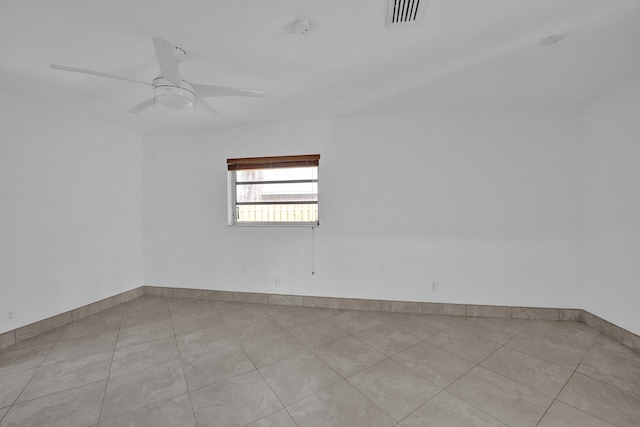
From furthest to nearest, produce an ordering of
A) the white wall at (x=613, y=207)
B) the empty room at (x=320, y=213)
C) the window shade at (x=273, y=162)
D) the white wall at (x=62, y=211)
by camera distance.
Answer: the window shade at (x=273, y=162) → the white wall at (x=62, y=211) → the white wall at (x=613, y=207) → the empty room at (x=320, y=213)

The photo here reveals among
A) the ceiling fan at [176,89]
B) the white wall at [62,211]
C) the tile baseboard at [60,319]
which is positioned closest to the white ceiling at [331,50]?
the ceiling fan at [176,89]

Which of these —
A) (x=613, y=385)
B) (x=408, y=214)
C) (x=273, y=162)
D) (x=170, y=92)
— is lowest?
(x=613, y=385)

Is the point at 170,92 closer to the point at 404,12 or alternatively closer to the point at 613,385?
the point at 404,12

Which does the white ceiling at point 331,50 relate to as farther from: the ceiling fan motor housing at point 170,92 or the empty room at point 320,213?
the ceiling fan motor housing at point 170,92

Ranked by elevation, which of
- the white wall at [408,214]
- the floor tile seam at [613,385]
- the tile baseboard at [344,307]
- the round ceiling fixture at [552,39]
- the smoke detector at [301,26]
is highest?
the round ceiling fixture at [552,39]

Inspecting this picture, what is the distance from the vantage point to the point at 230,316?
2969mm

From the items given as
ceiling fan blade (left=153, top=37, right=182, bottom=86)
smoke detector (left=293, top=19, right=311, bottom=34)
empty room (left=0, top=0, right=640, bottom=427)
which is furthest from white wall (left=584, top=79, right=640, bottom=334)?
ceiling fan blade (left=153, top=37, right=182, bottom=86)

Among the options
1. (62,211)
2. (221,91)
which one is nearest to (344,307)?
(221,91)

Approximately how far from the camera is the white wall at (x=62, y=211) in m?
2.42

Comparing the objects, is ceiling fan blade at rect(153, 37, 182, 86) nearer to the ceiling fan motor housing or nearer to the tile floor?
the ceiling fan motor housing

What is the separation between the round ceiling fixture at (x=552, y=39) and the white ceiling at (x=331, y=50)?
4 cm

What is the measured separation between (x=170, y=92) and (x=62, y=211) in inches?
91.2

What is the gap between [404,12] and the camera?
154 cm

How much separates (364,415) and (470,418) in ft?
2.08
